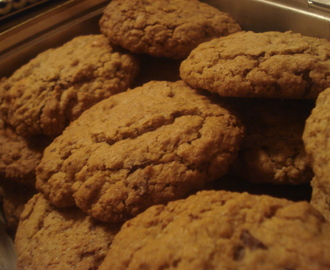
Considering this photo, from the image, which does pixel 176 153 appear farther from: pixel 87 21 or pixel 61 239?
pixel 87 21

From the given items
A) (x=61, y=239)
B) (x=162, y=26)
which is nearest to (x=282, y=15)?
(x=162, y=26)

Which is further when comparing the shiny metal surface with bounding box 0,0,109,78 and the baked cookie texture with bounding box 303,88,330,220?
the shiny metal surface with bounding box 0,0,109,78

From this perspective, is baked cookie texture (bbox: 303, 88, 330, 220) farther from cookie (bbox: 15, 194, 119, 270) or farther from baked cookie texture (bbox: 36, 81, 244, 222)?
cookie (bbox: 15, 194, 119, 270)

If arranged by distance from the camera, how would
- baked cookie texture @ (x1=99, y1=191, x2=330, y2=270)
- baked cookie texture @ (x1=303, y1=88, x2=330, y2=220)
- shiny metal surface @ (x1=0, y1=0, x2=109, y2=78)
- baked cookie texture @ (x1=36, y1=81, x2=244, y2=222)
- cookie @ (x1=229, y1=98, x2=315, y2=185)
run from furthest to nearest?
1. shiny metal surface @ (x1=0, y1=0, x2=109, y2=78)
2. cookie @ (x1=229, y1=98, x2=315, y2=185)
3. baked cookie texture @ (x1=36, y1=81, x2=244, y2=222)
4. baked cookie texture @ (x1=303, y1=88, x2=330, y2=220)
5. baked cookie texture @ (x1=99, y1=191, x2=330, y2=270)

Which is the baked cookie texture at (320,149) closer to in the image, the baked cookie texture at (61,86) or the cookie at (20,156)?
the baked cookie texture at (61,86)

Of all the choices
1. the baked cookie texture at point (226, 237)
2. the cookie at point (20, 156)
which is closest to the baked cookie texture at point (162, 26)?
the cookie at point (20, 156)

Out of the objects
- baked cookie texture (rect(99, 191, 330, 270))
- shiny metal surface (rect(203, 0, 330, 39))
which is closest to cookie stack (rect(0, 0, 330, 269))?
baked cookie texture (rect(99, 191, 330, 270))

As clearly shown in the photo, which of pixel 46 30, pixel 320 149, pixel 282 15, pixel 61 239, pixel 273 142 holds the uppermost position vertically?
pixel 282 15
